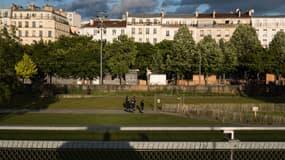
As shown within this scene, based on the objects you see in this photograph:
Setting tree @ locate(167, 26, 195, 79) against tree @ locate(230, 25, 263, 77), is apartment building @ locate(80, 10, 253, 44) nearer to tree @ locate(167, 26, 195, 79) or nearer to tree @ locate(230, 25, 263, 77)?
tree @ locate(230, 25, 263, 77)

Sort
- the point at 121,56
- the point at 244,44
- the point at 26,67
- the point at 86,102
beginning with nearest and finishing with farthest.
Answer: the point at 86,102 < the point at 26,67 < the point at 121,56 < the point at 244,44

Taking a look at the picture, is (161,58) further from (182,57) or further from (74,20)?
(74,20)

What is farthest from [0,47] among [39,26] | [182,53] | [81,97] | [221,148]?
[39,26]

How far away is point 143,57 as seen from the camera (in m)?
110

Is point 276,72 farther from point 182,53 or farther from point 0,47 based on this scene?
point 0,47

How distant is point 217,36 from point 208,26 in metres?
4.67

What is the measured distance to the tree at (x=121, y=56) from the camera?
94.9m

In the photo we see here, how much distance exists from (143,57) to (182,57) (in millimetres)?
12736

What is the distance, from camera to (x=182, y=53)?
332 ft

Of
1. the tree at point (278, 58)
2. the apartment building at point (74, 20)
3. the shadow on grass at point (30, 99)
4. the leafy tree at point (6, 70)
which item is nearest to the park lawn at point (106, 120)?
the leafy tree at point (6, 70)

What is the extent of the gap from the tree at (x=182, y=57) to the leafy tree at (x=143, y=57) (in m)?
7.34

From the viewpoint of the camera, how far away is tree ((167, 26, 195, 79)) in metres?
100

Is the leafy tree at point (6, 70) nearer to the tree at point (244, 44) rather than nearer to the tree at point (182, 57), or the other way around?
the tree at point (182, 57)

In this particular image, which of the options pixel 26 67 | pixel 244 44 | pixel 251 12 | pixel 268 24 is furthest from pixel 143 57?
pixel 251 12
